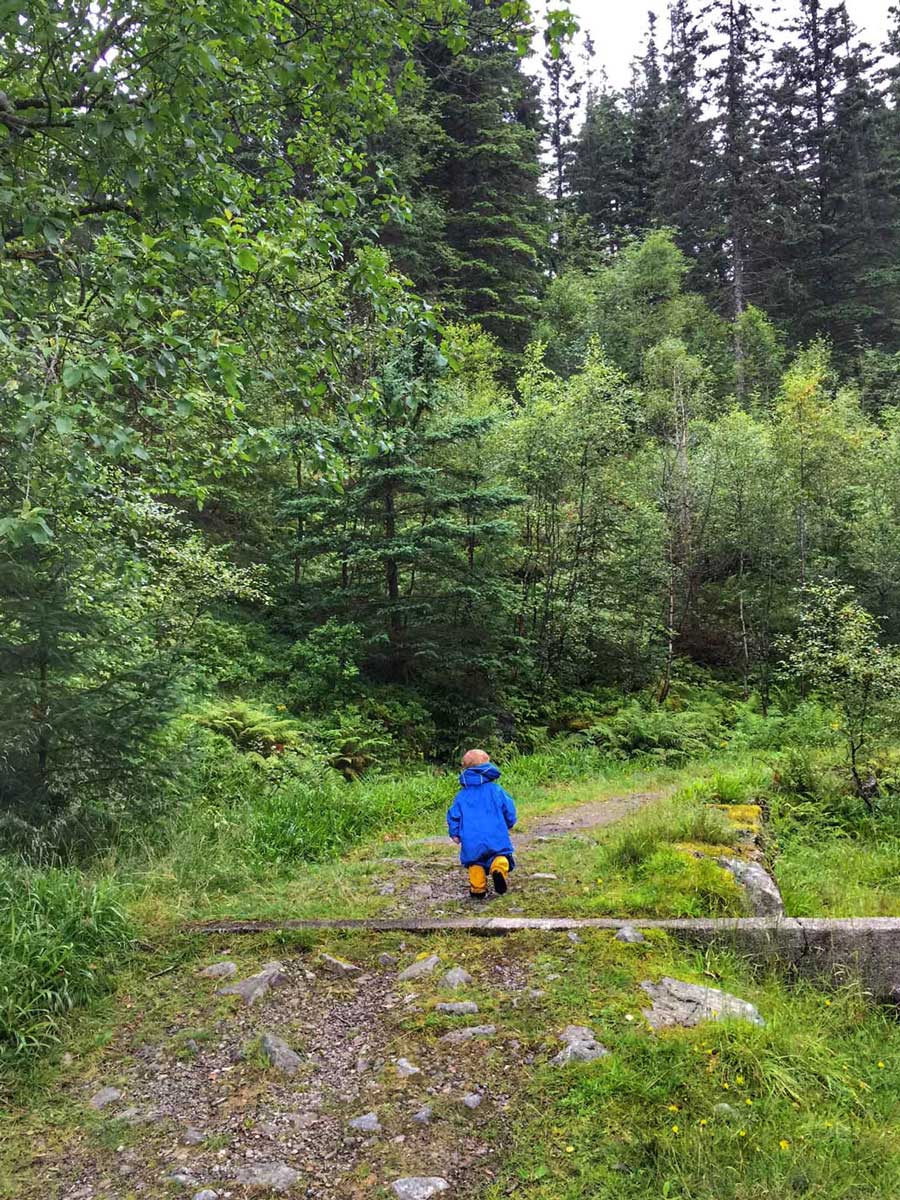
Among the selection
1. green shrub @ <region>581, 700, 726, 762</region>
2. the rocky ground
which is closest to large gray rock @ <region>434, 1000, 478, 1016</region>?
the rocky ground

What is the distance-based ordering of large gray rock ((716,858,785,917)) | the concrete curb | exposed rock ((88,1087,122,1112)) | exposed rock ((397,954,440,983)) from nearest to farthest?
exposed rock ((88,1087,122,1112)) < exposed rock ((397,954,440,983)) < the concrete curb < large gray rock ((716,858,785,917))

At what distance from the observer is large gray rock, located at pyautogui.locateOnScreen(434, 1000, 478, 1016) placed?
3.72 metres

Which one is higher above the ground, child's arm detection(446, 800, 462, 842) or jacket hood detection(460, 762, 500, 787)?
jacket hood detection(460, 762, 500, 787)

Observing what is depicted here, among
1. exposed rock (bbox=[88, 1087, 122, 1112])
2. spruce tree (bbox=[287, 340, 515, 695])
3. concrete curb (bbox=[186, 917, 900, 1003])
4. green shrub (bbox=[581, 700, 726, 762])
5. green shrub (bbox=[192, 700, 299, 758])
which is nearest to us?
exposed rock (bbox=[88, 1087, 122, 1112])

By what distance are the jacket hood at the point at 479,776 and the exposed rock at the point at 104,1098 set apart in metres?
2.96

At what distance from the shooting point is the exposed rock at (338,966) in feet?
14.0

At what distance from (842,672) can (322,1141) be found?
896 cm

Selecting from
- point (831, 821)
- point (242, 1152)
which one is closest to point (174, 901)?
point (242, 1152)

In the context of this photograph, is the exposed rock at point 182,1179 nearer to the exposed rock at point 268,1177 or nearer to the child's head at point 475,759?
the exposed rock at point 268,1177

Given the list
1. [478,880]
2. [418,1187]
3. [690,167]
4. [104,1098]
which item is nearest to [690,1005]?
[418,1187]

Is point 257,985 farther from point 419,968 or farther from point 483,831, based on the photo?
point 483,831

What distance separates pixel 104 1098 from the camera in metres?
3.22

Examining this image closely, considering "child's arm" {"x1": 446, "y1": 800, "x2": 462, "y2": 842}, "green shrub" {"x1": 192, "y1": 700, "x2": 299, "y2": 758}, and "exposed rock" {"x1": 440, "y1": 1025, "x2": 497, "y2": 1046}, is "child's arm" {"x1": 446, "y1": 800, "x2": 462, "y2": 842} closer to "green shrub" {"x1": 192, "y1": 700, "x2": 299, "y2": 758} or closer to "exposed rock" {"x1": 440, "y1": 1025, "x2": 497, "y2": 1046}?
"exposed rock" {"x1": 440, "y1": 1025, "x2": 497, "y2": 1046}

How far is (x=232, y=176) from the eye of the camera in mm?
4305
